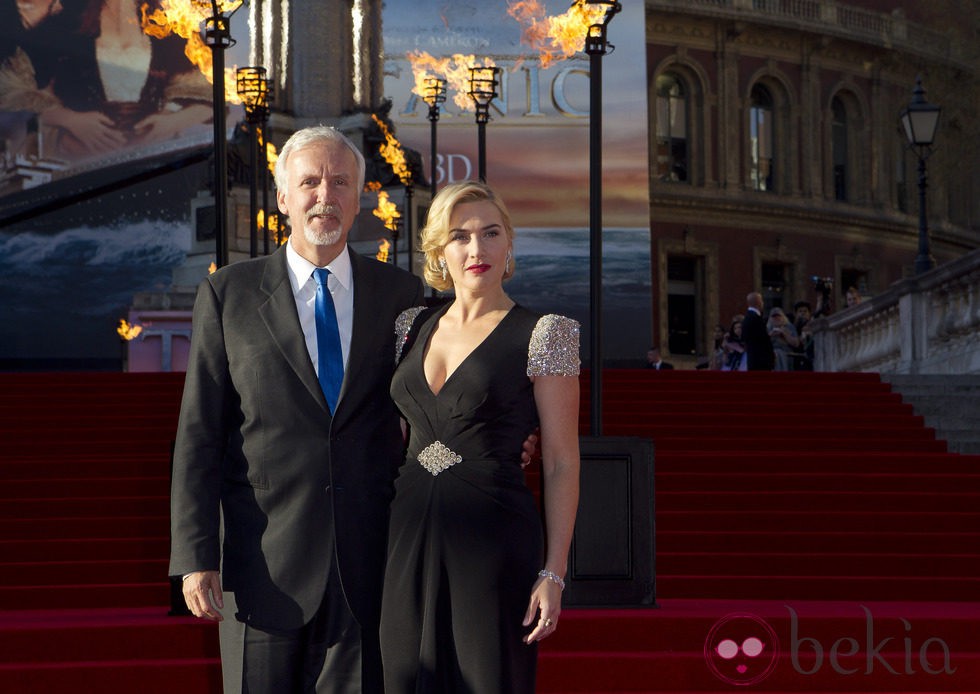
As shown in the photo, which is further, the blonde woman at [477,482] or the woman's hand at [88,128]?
the woman's hand at [88,128]

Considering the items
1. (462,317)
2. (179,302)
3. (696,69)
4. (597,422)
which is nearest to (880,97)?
(696,69)

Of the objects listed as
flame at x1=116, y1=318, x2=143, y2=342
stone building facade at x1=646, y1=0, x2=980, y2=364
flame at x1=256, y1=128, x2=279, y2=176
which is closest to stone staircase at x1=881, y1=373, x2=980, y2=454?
flame at x1=256, y1=128, x2=279, y2=176

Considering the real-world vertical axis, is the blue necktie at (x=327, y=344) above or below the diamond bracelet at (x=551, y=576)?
above

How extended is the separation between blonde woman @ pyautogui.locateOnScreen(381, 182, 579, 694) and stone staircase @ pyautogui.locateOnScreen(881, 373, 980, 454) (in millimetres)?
9818

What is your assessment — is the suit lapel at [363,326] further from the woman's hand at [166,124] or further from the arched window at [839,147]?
the arched window at [839,147]

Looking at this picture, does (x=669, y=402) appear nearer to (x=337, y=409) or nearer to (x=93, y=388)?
(x=93, y=388)

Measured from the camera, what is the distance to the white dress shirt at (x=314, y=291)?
376 cm

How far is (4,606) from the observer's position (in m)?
8.20

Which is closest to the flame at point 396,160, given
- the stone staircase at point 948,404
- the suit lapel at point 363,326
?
the stone staircase at point 948,404

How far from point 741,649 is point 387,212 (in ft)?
72.7

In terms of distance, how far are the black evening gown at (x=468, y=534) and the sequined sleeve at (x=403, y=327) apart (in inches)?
5.4

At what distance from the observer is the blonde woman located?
11.5ft

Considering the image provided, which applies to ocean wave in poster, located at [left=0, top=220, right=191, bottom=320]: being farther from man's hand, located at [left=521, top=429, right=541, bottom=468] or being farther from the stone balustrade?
man's hand, located at [left=521, top=429, right=541, bottom=468]

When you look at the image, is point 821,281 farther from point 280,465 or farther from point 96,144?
point 280,465
